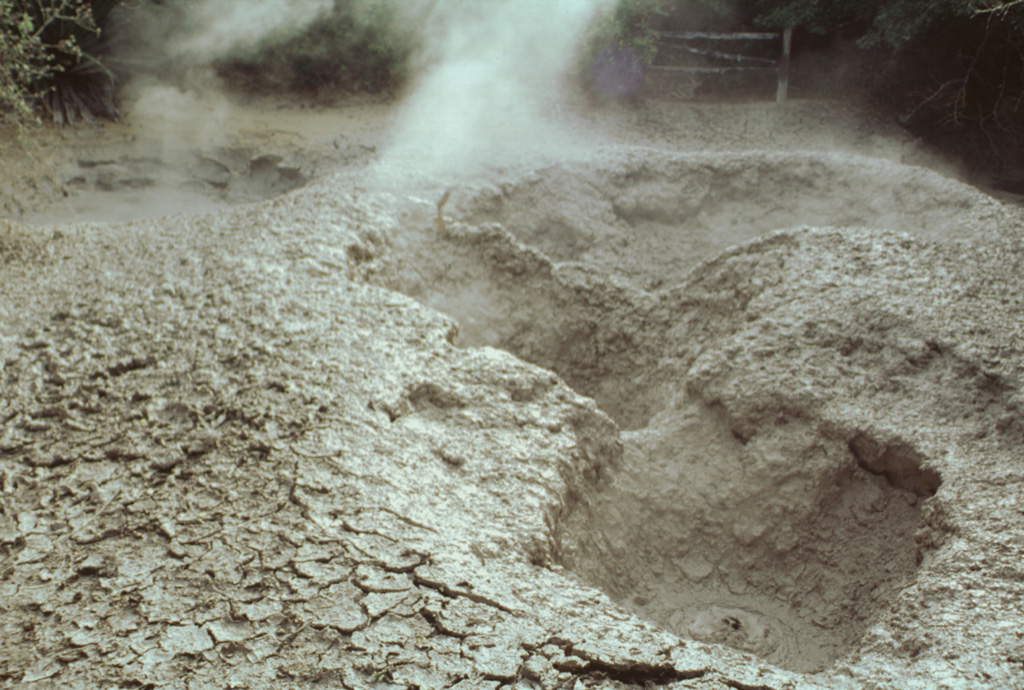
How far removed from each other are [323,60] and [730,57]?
367 cm

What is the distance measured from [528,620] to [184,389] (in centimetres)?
128

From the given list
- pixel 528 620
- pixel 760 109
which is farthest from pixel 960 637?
pixel 760 109

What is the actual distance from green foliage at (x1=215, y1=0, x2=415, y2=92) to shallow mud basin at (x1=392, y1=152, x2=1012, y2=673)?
13.1 feet

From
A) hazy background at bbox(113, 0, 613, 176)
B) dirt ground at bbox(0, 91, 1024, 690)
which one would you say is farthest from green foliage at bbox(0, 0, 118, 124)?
dirt ground at bbox(0, 91, 1024, 690)

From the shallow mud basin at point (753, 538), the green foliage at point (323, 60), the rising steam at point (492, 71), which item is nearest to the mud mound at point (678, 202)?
the rising steam at point (492, 71)

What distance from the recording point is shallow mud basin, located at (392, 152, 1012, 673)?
221 centimetres

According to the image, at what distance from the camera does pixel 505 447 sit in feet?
7.13

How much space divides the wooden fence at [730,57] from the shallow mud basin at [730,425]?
317cm

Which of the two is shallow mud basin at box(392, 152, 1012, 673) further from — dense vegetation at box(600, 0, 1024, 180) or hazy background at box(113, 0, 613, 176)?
hazy background at box(113, 0, 613, 176)

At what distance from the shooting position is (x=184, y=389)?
231cm

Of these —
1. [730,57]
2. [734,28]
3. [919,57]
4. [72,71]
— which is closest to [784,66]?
[730,57]

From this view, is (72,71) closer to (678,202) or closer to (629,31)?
(629,31)

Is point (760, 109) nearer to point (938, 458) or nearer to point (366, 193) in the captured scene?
point (366, 193)

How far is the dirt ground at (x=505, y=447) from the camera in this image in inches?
62.7
